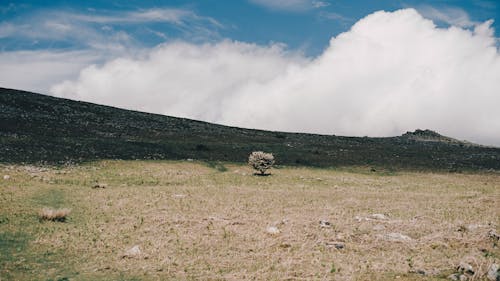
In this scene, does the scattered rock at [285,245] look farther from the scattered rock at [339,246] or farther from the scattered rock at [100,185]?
the scattered rock at [100,185]

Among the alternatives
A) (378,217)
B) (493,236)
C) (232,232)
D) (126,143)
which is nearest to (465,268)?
(493,236)

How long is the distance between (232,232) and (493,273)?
10254mm

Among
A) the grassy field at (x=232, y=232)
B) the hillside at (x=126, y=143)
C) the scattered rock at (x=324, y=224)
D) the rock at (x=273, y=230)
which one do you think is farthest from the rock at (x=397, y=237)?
the hillside at (x=126, y=143)

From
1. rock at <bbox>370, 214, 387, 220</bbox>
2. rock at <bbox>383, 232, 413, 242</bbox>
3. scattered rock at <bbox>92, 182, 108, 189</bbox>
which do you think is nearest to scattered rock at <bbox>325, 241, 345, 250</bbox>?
rock at <bbox>383, 232, 413, 242</bbox>

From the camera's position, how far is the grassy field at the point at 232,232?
13.2m

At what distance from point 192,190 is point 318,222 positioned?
13800 mm

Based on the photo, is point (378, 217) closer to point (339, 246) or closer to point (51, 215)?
point (339, 246)

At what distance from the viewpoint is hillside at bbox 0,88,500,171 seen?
153 ft

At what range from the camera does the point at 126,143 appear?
5566 centimetres

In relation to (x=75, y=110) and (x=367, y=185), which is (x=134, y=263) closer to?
(x=367, y=185)

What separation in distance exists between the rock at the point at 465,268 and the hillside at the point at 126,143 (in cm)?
3880

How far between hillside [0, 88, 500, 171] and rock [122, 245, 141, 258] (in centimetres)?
2950

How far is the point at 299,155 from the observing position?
201 feet

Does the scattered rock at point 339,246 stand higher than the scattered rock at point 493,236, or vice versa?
the scattered rock at point 493,236
